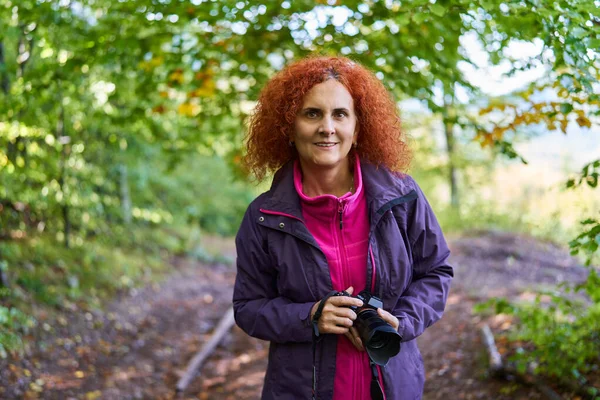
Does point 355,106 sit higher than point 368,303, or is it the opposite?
point 355,106

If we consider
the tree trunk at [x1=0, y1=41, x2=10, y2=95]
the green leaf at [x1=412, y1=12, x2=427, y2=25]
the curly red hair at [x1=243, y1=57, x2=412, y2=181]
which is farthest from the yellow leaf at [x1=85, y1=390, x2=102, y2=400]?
the green leaf at [x1=412, y1=12, x2=427, y2=25]

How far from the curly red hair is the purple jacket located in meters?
0.13

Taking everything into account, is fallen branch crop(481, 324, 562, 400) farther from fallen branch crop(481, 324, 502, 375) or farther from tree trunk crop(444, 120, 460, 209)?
tree trunk crop(444, 120, 460, 209)

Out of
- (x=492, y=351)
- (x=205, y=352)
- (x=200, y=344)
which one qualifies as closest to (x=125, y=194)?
(x=200, y=344)

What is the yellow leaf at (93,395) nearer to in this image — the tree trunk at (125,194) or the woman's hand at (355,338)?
the woman's hand at (355,338)

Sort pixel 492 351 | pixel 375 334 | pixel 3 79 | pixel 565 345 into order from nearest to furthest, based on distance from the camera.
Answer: pixel 375 334
pixel 565 345
pixel 492 351
pixel 3 79

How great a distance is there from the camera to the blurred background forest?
10.9 feet

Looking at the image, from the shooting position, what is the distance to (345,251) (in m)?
2.12

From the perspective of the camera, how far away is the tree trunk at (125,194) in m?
10.00

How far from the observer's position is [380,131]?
226 centimetres

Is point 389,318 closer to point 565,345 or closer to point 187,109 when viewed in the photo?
point 565,345

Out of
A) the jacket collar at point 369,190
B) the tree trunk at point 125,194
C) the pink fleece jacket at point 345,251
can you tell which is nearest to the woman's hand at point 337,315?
the pink fleece jacket at point 345,251

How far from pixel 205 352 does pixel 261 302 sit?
4.77m

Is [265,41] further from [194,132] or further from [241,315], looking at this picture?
[241,315]
